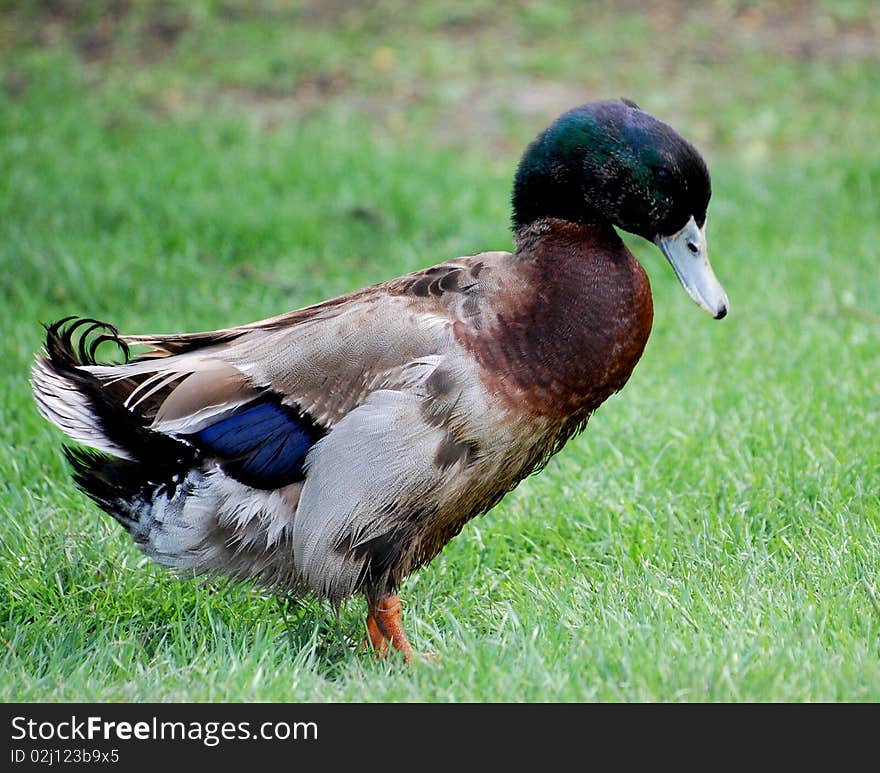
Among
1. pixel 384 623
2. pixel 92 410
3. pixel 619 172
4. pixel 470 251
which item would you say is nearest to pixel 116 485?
pixel 92 410

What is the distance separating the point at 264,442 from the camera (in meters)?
3.30

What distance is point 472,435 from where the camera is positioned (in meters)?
3.15

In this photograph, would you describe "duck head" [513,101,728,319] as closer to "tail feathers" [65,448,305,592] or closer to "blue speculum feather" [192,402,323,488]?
"blue speculum feather" [192,402,323,488]

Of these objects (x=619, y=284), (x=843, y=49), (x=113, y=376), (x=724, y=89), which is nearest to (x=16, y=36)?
(x=724, y=89)

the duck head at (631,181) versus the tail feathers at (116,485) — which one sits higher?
the duck head at (631,181)

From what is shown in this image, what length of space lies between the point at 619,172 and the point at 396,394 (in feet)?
2.76

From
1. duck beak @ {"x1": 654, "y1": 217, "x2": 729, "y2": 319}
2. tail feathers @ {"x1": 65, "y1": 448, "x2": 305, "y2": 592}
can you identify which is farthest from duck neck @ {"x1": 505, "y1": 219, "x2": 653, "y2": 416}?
tail feathers @ {"x1": 65, "y1": 448, "x2": 305, "y2": 592}

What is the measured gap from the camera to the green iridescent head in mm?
3268

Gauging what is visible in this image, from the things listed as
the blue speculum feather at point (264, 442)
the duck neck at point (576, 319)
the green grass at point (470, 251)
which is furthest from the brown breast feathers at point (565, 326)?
the green grass at point (470, 251)

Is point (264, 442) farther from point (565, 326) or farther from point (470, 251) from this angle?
point (470, 251)

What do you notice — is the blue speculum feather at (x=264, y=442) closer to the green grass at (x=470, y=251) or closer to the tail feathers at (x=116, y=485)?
the tail feathers at (x=116, y=485)

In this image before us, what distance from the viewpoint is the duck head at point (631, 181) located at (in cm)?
327

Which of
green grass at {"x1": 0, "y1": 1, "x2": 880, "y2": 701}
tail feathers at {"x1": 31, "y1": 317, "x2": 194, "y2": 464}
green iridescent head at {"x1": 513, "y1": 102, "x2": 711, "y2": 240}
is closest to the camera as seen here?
green grass at {"x1": 0, "y1": 1, "x2": 880, "y2": 701}
